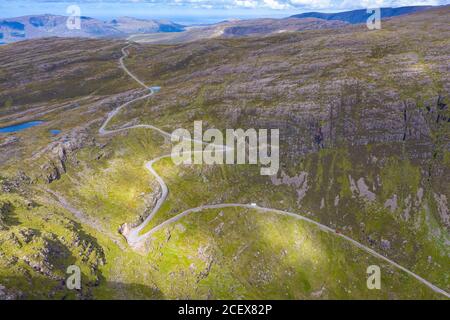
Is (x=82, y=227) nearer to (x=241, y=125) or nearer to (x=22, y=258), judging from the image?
(x=22, y=258)

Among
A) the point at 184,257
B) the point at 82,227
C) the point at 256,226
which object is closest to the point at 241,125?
the point at 256,226

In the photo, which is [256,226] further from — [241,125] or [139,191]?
[241,125]

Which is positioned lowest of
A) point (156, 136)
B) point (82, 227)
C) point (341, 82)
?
point (82, 227)

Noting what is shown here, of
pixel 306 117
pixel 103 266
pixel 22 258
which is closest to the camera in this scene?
pixel 22 258

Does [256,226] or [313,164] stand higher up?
[313,164]
